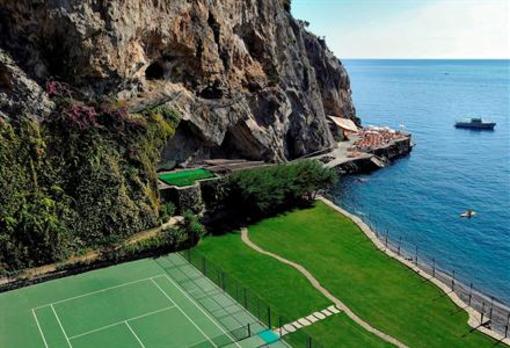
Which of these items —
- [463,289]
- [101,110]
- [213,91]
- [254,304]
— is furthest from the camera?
[213,91]

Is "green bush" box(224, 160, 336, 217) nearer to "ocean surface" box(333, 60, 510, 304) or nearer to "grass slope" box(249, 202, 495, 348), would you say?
"grass slope" box(249, 202, 495, 348)

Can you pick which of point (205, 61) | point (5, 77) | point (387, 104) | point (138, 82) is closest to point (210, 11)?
point (205, 61)

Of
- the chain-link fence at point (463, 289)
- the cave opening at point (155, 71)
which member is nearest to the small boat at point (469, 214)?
the chain-link fence at point (463, 289)

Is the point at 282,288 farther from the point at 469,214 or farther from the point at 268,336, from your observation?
the point at 469,214

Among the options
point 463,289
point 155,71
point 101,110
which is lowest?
point 463,289

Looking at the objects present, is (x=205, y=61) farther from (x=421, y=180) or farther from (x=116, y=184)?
(x=421, y=180)

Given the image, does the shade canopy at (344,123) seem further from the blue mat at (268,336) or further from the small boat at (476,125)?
the blue mat at (268,336)

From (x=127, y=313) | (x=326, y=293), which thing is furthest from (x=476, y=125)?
(x=127, y=313)
